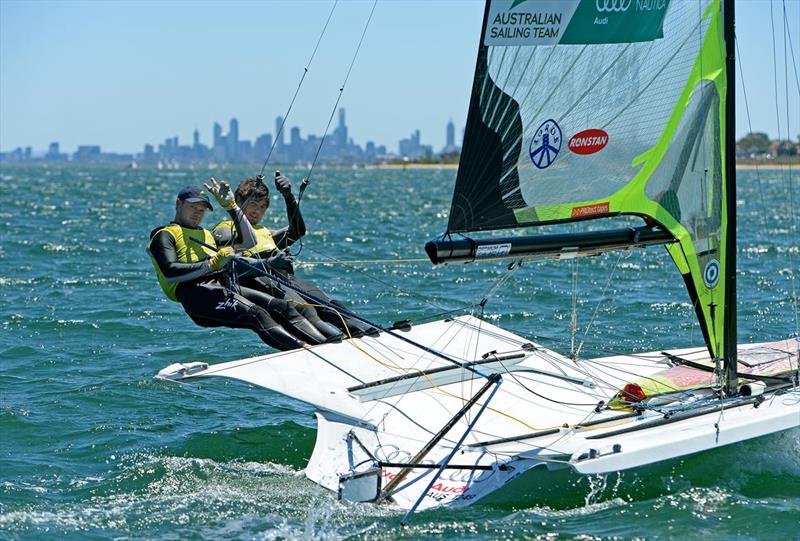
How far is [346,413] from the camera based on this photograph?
607 centimetres

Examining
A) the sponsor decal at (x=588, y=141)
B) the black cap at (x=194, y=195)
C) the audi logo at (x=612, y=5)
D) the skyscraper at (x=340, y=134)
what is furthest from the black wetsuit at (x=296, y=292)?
the skyscraper at (x=340, y=134)

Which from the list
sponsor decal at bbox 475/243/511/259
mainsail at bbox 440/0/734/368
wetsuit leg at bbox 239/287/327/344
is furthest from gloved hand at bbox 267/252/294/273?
sponsor decal at bbox 475/243/511/259

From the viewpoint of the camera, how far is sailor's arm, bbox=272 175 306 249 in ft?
24.0

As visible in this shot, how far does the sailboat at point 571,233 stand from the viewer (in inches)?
223

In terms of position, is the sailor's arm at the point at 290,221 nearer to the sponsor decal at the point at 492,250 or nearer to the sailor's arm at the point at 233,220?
the sailor's arm at the point at 233,220

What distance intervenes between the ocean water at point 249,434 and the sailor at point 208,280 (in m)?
0.51

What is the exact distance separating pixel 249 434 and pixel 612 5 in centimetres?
361

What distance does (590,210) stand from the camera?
20.0 feet

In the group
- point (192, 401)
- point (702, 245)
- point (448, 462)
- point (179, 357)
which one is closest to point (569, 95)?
point (702, 245)

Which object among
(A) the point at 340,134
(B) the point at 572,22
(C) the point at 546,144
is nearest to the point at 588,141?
(C) the point at 546,144

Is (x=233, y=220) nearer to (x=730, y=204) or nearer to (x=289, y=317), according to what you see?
(x=289, y=317)

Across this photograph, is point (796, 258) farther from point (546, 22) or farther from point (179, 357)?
point (546, 22)

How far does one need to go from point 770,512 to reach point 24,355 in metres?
6.53

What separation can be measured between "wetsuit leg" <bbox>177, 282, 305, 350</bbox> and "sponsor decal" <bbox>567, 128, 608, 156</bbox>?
86.1 inches
